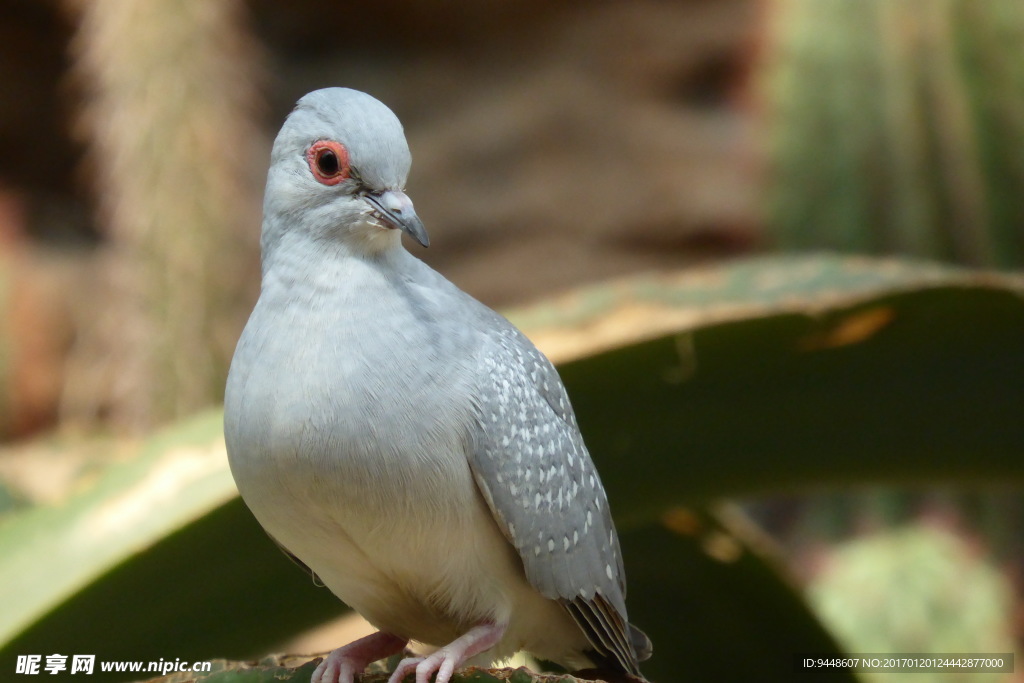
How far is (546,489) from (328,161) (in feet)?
2.06

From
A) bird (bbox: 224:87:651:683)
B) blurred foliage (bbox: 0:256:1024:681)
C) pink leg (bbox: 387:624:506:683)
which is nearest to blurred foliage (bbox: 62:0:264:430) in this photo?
blurred foliage (bbox: 0:256:1024:681)

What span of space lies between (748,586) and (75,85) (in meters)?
5.50

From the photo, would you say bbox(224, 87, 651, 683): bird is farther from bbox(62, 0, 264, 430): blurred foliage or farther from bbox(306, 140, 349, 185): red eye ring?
bbox(62, 0, 264, 430): blurred foliage

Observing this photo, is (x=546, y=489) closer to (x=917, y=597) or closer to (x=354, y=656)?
(x=354, y=656)

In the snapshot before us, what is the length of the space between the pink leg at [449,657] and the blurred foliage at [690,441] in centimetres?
43

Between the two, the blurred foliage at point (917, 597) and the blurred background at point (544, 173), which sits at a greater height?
the blurred background at point (544, 173)

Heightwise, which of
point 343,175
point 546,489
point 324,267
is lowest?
point 546,489

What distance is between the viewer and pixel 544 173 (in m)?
6.25

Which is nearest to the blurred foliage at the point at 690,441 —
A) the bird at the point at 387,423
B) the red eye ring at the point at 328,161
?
the bird at the point at 387,423

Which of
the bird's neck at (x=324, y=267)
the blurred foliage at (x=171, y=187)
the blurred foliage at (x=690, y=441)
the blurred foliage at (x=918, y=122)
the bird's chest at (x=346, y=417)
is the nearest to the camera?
the bird's chest at (x=346, y=417)

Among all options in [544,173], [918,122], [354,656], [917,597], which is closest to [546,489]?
[354,656]

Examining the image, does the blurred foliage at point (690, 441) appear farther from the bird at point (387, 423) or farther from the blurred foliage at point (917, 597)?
the blurred foliage at point (917, 597)

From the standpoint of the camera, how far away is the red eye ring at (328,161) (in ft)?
5.35

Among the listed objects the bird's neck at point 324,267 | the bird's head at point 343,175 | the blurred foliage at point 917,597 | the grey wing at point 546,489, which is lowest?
the blurred foliage at point 917,597
